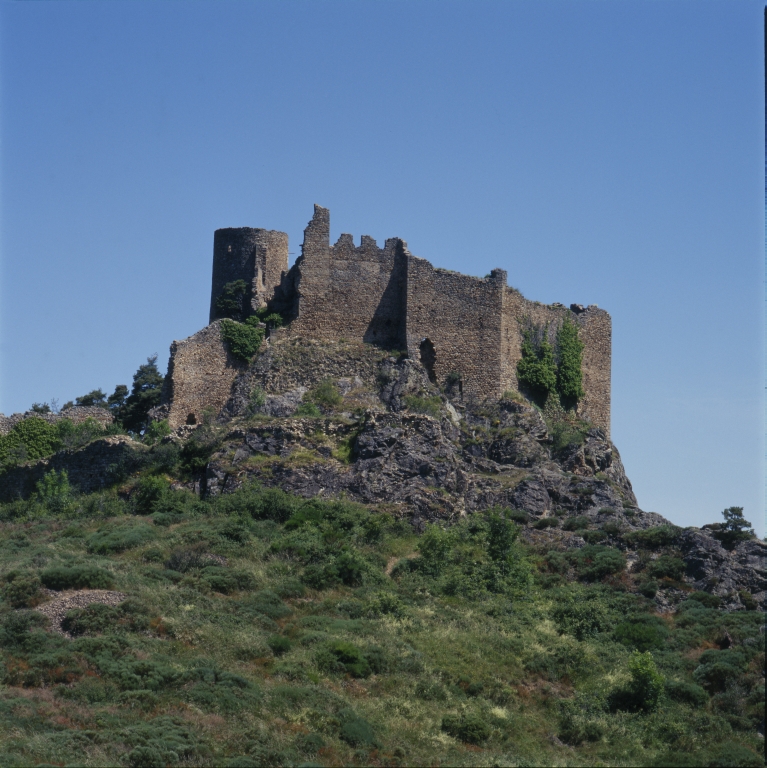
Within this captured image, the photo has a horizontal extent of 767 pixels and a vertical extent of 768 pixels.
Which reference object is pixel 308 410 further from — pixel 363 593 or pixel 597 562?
pixel 597 562

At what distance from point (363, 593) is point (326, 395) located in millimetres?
12074

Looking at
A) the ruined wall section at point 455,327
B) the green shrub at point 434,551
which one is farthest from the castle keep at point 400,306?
the green shrub at point 434,551

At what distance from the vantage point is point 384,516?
157 ft

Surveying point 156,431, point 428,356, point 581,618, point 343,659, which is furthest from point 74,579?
point 428,356

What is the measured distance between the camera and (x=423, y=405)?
174ft

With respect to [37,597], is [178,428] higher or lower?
higher

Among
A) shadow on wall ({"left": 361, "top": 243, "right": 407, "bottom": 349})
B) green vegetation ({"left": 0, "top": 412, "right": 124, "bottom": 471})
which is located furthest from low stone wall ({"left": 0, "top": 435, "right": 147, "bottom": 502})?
shadow on wall ({"left": 361, "top": 243, "right": 407, "bottom": 349})

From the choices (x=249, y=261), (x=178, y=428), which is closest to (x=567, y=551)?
(x=178, y=428)

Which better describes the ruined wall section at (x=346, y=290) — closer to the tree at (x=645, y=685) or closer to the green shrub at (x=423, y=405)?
the green shrub at (x=423, y=405)

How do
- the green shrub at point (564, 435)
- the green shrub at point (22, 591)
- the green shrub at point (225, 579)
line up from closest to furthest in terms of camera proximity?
1. the green shrub at point (22, 591)
2. the green shrub at point (225, 579)
3. the green shrub at point (564, 435)

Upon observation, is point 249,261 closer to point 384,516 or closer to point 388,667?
point 384,516

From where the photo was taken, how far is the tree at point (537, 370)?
57.2 metres

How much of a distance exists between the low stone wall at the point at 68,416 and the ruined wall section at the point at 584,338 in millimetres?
16215

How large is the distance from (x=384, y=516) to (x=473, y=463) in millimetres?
5892
